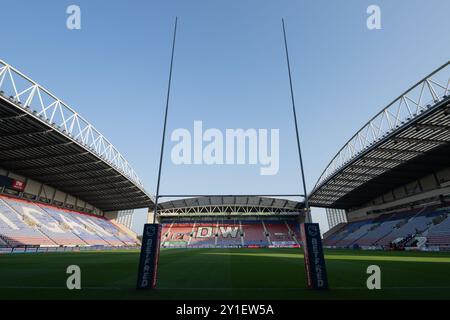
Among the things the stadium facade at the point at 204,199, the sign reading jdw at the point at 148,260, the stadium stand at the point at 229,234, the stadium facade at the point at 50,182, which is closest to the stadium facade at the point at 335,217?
the stadium facade at the point at 204,199

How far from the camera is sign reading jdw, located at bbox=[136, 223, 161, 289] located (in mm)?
7668

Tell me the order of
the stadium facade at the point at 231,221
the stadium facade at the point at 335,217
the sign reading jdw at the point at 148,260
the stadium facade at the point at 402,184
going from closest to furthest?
1. the sign reading jdw at the point at 148,260
2. the stadium facade at the point at 402,184
3. the stadium facade at the point at 231,221
4. the stadium facade at the point at 335,217

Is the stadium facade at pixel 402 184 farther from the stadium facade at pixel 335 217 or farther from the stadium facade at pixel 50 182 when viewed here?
the stadium facade at pixel 50 182

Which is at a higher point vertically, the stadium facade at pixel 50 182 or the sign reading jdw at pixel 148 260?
the stadium facade at pixel 50 182

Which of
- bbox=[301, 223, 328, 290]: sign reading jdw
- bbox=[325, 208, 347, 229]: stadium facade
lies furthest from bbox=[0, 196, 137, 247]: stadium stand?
bbox=[325, 208, 347, 229]: stadium facade

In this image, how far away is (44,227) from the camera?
39.2 meters

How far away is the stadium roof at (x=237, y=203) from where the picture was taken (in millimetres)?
71000

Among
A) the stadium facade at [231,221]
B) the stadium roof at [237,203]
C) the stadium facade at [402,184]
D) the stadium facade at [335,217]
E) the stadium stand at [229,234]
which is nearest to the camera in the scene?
the stadium facade at [402,184]

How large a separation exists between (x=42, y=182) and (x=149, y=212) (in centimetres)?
3126

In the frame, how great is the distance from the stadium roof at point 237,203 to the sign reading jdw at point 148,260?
62725mm

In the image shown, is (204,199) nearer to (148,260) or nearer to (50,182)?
(50,182)

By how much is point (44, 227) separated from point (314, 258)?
4681 cm

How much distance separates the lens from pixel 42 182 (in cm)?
4641

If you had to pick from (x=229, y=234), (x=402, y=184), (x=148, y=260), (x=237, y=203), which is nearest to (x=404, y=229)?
(x=402, y=184)
